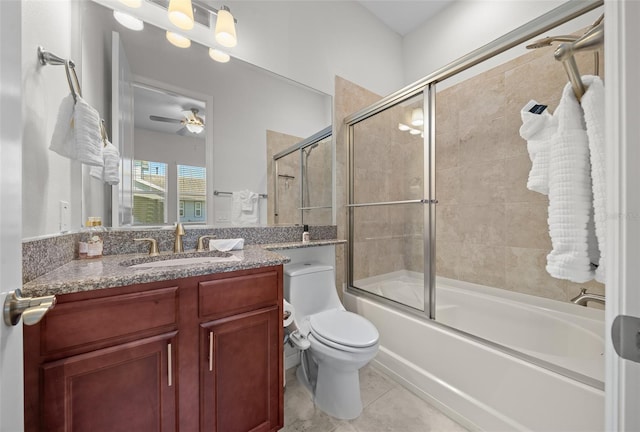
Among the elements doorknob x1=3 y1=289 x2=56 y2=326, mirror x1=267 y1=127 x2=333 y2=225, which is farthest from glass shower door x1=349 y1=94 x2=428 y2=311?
doorknob x1=3 y1=289 x2=56 y2=326

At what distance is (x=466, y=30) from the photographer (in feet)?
7.04

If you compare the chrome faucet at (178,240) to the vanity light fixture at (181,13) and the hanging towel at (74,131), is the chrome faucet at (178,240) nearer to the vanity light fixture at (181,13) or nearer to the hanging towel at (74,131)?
the hanging towel at (74,131)

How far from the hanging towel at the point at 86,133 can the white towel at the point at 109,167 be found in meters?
0.26

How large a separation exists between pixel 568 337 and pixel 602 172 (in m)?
1.46

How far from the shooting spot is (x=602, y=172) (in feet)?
2.12

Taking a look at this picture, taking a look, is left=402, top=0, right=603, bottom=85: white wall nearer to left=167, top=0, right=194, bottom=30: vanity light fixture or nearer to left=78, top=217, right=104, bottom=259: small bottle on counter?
left=167, top=0, right=194, bottom=30: vanity light fixture

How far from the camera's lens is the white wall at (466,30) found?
5.87 feet

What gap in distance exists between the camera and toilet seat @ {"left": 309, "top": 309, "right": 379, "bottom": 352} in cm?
129

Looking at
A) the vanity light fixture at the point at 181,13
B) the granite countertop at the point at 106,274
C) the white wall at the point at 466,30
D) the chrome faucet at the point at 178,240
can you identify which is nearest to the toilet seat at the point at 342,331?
the granite countertop at the point at 106,274

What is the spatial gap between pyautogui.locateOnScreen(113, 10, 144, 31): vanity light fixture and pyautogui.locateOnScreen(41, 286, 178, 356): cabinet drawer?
4.67 ft

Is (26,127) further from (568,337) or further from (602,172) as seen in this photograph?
(568,337)

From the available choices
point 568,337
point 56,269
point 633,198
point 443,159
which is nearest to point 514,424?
point 568,337

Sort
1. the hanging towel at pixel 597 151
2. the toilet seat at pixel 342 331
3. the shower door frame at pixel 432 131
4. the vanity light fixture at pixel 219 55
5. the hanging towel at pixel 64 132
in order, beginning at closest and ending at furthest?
the hanging towel at pixel 597 151
the hanging towel at pixel 64 132
the shower door frame at pixel 432 131
the toilet seat at pixel 342 331
the vanity light fixture at pixel 219 55

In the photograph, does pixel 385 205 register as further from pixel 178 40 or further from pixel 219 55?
pixel 178 40
